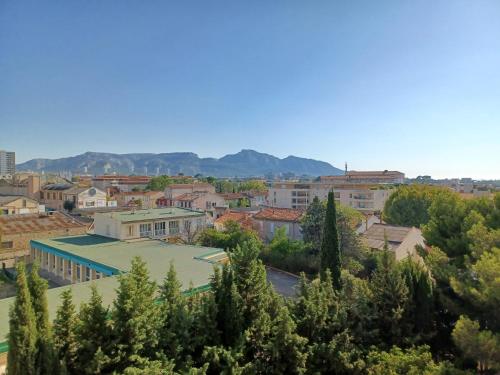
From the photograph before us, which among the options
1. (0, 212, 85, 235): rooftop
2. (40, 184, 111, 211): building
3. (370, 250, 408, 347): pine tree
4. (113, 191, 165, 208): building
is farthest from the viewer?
(113, 191, 165, 208): building

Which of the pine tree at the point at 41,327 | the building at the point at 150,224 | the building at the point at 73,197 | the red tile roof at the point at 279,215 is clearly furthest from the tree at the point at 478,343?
the building at the point at 73,197

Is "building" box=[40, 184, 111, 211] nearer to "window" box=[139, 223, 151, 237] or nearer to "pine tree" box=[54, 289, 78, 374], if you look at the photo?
"window" box=[139, 223, 151, 237]

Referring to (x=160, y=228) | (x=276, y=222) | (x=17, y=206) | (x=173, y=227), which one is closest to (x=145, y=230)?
(x=160, y=228)

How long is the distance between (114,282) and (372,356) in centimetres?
1066

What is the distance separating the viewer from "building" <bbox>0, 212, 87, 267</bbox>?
29.9m

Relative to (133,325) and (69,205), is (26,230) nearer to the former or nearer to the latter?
(69,205)

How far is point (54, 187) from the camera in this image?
63.6 metres

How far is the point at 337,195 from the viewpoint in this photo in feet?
218

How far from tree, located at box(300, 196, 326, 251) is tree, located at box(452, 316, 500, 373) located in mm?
17216

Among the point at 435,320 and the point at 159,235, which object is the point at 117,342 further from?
the point at 159,235

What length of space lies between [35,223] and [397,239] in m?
33.5

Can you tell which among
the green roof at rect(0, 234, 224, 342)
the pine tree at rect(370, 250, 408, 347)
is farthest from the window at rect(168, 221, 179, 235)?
the pine tree at rect(370, 250, 408, 347)

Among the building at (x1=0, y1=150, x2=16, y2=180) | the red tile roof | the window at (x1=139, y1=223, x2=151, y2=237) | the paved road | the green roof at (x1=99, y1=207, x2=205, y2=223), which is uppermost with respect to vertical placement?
the building at (x1=0, y1=150, x2=16, y2=180)

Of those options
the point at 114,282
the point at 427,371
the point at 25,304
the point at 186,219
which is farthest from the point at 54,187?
the point at 427,371
